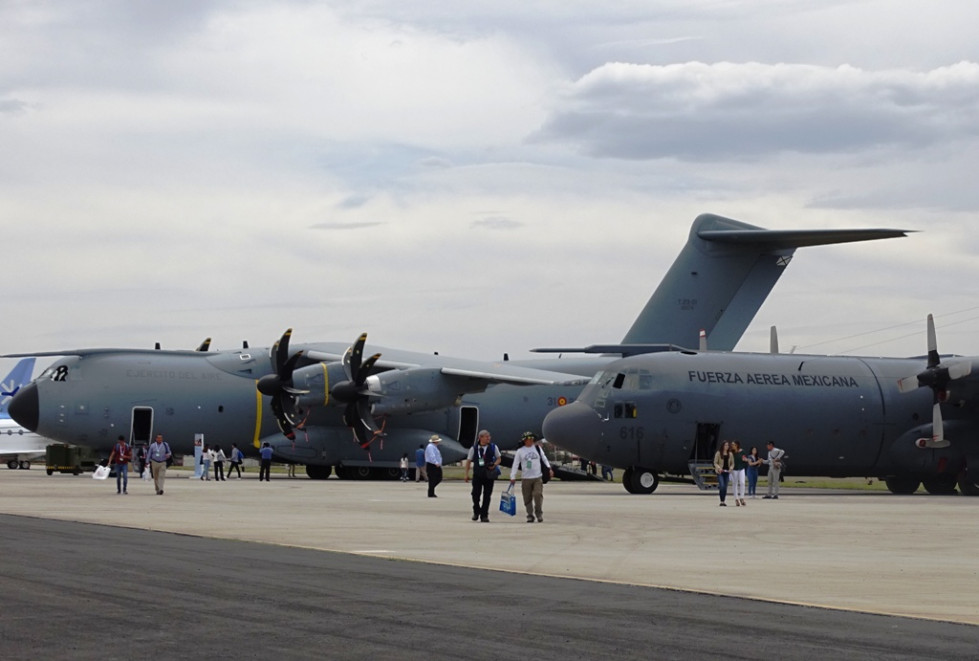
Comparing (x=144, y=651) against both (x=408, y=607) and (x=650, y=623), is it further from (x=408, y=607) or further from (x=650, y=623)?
(x=650, y=623)

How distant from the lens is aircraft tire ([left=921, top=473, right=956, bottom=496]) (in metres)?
40.5

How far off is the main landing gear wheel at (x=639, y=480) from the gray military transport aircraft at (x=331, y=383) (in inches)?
297

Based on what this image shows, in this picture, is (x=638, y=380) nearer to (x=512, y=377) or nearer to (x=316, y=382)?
(x=512, y=377)

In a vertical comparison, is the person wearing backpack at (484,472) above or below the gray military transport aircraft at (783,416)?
below

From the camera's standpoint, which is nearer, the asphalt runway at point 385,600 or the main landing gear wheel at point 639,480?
the asphalt runway at point 385,600

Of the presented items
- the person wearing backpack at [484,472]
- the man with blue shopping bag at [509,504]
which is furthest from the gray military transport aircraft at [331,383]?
the person wearing backpack at [484,472]

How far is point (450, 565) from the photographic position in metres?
16.2

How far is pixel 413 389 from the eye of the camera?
47.2 metres

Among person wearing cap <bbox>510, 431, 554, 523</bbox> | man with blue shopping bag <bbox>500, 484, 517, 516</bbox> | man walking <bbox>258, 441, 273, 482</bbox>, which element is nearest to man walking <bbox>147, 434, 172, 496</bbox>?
man walking <bbox>258, 441, 273, 482</bbox>

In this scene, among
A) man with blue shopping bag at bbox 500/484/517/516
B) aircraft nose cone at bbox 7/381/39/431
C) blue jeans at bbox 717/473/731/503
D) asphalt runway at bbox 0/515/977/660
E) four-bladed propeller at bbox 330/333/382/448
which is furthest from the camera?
aircraft nose cone at bbox 7/381/39/431

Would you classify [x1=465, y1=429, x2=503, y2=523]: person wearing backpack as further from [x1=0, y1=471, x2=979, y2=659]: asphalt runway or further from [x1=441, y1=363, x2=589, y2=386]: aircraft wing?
[x1=441, y1=363, x2=589, y2=386]: aircraft wing

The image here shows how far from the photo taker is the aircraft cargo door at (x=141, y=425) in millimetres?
47469

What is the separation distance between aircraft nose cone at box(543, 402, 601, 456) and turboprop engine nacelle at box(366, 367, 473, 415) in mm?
9329

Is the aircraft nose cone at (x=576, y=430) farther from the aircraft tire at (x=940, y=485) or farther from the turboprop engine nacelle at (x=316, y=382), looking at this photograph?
the turboprop engine nacelle at (x=316, y=382)
